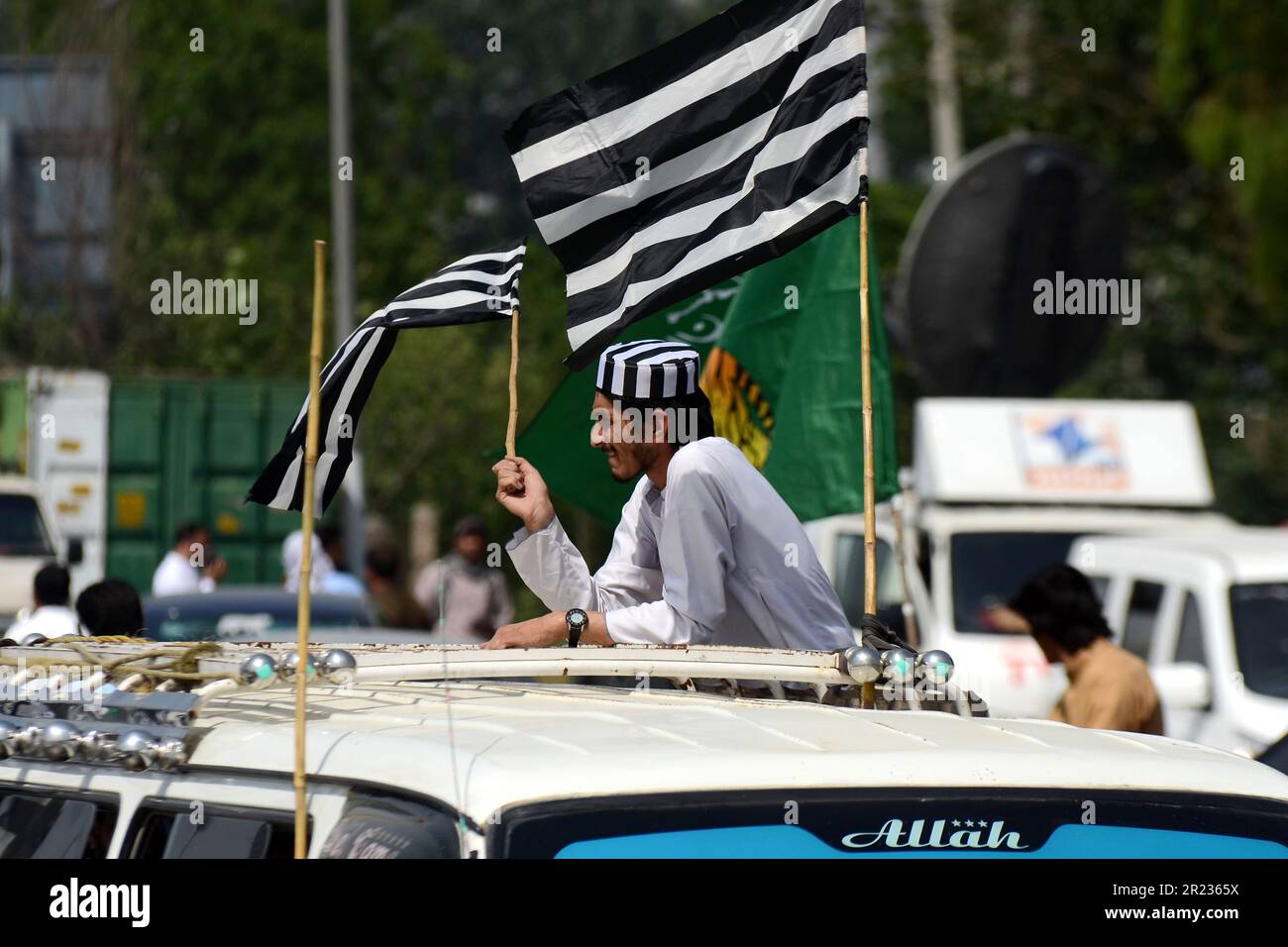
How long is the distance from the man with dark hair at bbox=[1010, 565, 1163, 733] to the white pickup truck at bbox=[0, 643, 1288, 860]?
329 cm

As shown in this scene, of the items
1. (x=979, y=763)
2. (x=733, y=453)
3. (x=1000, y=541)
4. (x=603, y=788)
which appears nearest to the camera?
(x=603, y=788)

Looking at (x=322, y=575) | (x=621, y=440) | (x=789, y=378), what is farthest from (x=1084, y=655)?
(x=322, y=575)

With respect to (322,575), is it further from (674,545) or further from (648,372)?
(674,545)

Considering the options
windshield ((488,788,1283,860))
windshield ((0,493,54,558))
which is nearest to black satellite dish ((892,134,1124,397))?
windshield ((0,493,54,558))

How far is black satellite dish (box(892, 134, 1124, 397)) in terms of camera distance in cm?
1487

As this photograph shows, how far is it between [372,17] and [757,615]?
41.2 meters

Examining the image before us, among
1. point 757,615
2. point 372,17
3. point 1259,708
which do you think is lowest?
point 1259,708

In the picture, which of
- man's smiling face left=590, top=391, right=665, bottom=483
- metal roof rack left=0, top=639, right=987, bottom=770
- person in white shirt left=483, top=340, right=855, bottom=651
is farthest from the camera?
man's smiling face left=590, top=391, right=665, bottom=483

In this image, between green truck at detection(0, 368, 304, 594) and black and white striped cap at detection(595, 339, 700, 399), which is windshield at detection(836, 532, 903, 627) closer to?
green truck at detection(0, 368, 304, 594)

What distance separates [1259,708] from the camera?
30.9 feet

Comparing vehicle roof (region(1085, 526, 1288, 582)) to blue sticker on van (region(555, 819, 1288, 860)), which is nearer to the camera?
blue sticker on van (region(555, 819, 1288, 860))

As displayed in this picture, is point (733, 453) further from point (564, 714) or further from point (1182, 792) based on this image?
point (1182, 792)

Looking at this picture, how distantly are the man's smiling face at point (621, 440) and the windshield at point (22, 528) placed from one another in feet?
42.9
